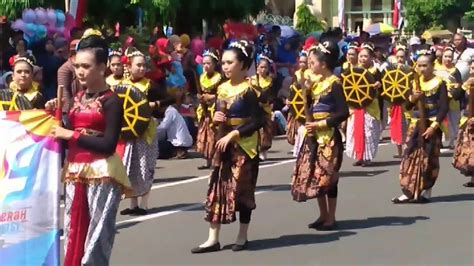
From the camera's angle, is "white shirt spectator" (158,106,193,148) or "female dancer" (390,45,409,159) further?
"female dancer" (390,45,409,159)

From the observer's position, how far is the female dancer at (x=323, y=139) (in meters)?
9.15

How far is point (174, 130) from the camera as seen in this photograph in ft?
49.5

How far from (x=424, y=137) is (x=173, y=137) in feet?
17.2

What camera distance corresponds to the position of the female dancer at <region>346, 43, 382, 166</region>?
14180 mm

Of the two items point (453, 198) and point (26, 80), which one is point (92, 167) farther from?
point (453, 198)

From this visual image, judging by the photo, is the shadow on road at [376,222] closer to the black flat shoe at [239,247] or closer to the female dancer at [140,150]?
the black flat shoe at [239,247]

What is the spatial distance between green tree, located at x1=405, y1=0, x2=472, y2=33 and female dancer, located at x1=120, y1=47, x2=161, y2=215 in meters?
48.0

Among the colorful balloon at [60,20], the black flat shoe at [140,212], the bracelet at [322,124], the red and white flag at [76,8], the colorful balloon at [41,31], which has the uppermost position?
the red and white flag at [76,8]

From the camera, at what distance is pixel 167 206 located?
10656 millimetres

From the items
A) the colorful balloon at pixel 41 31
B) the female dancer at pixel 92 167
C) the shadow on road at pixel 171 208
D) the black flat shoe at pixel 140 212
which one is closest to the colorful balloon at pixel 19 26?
the colorful balloon at pixel 41 31

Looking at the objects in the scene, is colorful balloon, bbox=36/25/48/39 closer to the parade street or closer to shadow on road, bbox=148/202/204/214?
the parade street

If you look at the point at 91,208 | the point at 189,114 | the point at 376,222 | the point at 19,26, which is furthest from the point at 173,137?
the point at 91,208

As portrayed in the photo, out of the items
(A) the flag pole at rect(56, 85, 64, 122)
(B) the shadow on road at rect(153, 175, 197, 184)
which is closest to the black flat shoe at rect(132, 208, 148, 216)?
(B) the shadow on road at rect(153, 175, 197, 184)

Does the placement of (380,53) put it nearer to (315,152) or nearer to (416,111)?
(416,111)
